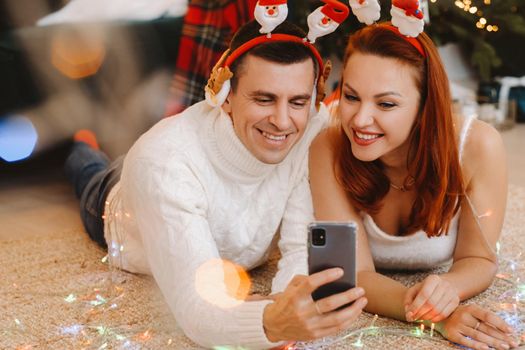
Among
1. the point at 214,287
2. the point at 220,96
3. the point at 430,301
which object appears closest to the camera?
the point at 214,287

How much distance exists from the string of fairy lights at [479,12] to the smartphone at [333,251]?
2.01 meters

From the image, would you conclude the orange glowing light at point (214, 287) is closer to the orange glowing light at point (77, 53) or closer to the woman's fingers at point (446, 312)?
the woman's fingers at point (446, 312)

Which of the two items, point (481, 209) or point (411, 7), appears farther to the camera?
point (481, 209)

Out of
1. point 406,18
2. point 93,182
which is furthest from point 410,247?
point 93,182

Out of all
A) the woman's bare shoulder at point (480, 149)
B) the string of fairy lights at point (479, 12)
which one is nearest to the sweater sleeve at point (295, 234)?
the woman's bare shoulder at point (480, 149)

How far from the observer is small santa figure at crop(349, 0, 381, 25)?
1.43m

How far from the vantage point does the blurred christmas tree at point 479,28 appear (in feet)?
9.60

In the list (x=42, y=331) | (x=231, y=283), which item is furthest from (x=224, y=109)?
(x=42, y=331)

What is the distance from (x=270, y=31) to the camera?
55.1 inches

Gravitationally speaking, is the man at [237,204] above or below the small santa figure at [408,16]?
below

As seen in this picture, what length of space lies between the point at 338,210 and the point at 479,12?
1872mm

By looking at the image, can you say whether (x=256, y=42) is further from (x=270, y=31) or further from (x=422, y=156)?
(x=422, y=156)

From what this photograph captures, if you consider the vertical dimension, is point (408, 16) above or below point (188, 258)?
above

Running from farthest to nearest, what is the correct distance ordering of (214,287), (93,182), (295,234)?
(93,182)
(295,234)
(214,287)
